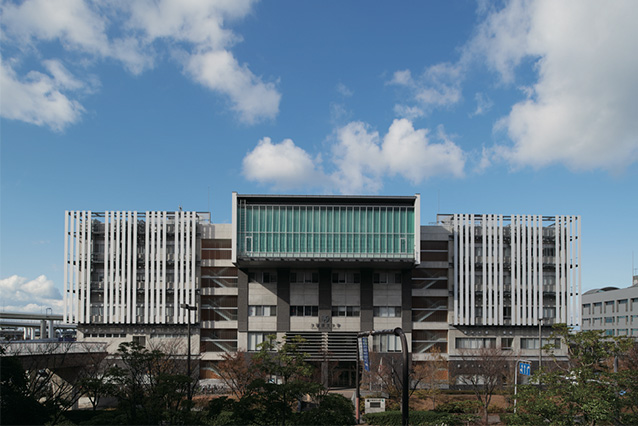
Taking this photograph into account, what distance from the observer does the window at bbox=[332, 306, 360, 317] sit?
199 feet

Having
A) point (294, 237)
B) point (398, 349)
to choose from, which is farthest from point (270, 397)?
point (398, 349)

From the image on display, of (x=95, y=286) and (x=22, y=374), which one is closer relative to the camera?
(x=22, y=374)

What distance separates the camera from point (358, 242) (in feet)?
191

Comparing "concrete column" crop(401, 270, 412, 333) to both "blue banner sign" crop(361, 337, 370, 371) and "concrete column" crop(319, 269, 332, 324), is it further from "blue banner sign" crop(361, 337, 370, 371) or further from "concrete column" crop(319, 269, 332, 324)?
"blue banner sign" crop(361, 337, 370, 371)

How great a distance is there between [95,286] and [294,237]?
25.7 meters

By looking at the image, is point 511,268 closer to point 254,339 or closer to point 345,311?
point 345,311

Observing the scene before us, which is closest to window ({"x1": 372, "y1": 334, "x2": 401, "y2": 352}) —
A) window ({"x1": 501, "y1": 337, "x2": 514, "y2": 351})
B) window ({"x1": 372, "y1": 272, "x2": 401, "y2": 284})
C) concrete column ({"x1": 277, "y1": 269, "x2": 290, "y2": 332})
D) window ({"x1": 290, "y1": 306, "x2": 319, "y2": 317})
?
window ({"x1": 372, "y1": 272, "x2": 401, "y2": 284})

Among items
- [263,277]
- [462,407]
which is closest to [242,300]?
[263,277]

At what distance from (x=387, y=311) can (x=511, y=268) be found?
16528 mm

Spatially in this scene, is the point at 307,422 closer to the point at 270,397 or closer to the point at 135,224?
the point at 270,397

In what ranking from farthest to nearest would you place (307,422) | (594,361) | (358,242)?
(358,242) → (594,361) → (307,422)

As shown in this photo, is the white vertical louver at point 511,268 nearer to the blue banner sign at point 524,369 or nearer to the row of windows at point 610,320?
the blue banner sign at point 524,369

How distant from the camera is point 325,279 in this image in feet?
201

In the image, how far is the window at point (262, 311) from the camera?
60.7 meters
